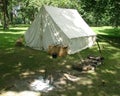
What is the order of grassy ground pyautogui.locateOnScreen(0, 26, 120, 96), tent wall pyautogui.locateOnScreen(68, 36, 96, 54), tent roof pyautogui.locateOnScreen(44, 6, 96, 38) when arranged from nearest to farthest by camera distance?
→ grassy ground pyautogui.locateOnScreen(0, 26, 120, 96) → tent wall pyautogui.locateOnScreen(68, 36, 96, 54) → tent roof pyautogui.locateOnScreen(44, 6, 96, 38)

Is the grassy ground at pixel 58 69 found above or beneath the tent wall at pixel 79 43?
beneath

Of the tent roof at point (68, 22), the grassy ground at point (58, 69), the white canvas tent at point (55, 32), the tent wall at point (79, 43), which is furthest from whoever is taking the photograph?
the tent roof at point (68, 22)

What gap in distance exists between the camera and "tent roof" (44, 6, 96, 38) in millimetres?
18198

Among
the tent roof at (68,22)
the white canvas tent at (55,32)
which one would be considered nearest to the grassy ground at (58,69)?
the white canvas tent at (55,32)

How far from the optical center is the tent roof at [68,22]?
18198 mm

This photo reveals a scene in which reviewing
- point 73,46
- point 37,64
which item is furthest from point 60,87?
point 73,46

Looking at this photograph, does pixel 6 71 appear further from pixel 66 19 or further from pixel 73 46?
pixel 66 19

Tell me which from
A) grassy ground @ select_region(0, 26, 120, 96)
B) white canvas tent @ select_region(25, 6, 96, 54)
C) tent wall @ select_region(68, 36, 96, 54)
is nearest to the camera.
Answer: grassy ground @ select_region(0, 26, 120, 96)

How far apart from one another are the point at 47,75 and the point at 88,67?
2.41 meters

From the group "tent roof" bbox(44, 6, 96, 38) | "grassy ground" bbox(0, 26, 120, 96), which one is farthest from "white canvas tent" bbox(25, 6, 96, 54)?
"grassy ground" bbox(0, 26, 120, 96)

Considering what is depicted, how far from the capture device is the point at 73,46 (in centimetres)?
1755

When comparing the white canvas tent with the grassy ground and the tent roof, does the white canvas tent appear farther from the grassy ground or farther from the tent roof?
the grassy ground

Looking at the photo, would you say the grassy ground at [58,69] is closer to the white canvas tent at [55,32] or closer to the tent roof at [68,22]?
the white canvas tent at [55,32]

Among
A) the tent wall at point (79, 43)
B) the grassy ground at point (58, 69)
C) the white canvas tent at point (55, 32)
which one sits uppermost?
the white canvas tent at point (55, 32)
